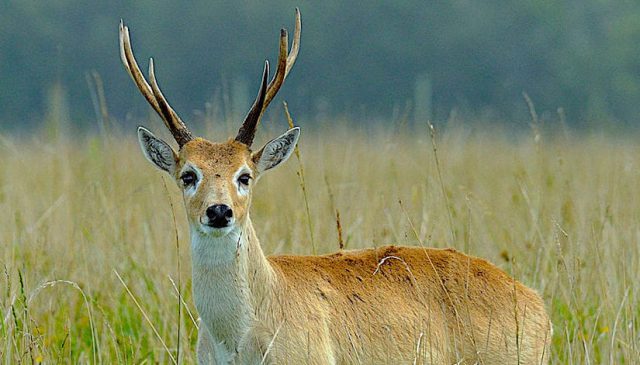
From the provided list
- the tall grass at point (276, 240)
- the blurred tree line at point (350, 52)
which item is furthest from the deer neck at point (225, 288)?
the blurred tree line at point (350, 52)

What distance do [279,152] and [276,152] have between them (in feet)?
0.07

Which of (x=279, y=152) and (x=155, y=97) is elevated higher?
(x=155, y=97)

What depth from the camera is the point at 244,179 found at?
673cm

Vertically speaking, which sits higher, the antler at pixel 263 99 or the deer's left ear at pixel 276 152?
the antler at pixel 263 99

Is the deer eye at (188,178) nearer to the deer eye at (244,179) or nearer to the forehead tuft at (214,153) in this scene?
the forehead tuft at (214,153)

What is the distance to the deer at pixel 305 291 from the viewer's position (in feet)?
21.4

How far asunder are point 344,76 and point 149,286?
39.6 metres

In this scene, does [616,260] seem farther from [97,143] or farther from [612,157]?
[612,157]

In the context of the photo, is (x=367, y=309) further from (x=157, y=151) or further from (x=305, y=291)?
(x=157, y=151)

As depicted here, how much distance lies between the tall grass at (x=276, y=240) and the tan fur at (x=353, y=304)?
0.29m

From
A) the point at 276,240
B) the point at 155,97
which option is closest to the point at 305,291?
the point at 155,97

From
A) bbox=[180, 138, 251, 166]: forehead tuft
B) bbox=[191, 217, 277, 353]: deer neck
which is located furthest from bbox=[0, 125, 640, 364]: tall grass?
bbox=[180, 138, 251, 166]: forehead tuft

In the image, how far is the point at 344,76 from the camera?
48.1 meters

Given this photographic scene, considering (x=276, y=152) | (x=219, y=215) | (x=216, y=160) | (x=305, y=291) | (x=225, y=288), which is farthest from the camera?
(x=276, y=152)
